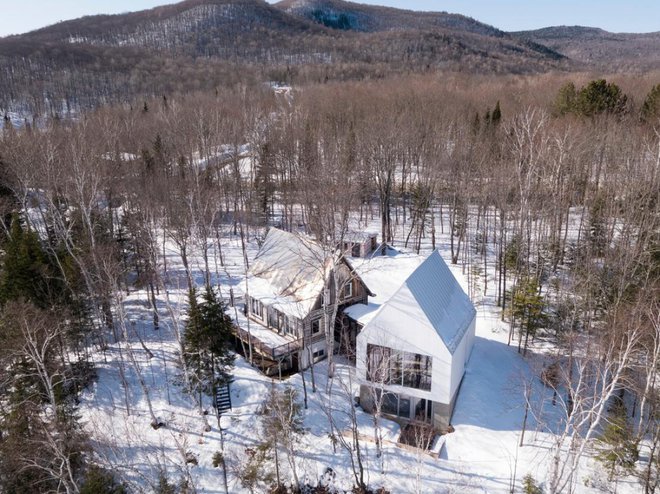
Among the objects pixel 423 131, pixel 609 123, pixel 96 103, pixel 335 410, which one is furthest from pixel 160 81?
pixel 335 410

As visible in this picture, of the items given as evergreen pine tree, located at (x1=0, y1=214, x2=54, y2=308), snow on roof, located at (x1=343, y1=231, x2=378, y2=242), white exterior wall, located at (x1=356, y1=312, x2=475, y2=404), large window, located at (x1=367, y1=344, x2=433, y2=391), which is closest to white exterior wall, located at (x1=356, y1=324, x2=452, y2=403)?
white exterior wall, located at (x1=356, y1=312, x2=475, y2=404)

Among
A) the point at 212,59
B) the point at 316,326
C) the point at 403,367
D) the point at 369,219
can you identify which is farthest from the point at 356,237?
the point at 212,59

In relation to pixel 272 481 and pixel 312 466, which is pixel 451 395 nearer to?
pixel 312 466

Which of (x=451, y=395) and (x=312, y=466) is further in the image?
(x=451, y=395)

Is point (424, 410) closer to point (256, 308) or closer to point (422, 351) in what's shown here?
point (422, 351)

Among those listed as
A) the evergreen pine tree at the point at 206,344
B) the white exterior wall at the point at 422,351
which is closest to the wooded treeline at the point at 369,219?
the evergreen pine tree at the point at 206,344

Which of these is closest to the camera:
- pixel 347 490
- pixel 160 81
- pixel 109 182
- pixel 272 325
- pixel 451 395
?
pixel 347 490
